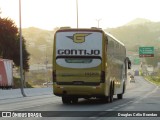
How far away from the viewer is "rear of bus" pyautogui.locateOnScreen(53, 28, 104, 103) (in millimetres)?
24688

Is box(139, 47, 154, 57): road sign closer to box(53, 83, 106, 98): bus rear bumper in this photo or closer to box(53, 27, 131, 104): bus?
box(53, 27, 131, 104): bus

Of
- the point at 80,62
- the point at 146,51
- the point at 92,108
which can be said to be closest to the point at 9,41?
the point at 146,51

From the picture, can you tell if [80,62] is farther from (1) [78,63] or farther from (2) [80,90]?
(2) [80,90]

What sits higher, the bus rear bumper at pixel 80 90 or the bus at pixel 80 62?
the bus at pixel 80 62

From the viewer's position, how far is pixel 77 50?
2483cm

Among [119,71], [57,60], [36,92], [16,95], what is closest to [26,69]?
[36,92]

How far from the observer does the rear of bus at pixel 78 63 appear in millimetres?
24688

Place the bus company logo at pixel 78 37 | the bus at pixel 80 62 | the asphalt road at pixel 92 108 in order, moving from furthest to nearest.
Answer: the bus company logo at pixel 78 37 < the bus at pixel 80 62 < the asphalt road at pixel 92 108

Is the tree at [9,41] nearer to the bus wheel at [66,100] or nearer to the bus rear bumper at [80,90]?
the bus wheel at [66,100]

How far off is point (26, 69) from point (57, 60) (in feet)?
199

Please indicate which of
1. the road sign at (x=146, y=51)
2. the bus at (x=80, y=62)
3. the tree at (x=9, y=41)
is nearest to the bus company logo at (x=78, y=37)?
the bus at (x=80, y=62)

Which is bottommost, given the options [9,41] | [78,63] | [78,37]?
[78,63]

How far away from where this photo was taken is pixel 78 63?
24688mm

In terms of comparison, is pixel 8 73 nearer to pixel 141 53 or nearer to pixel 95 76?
pixel 95 76
